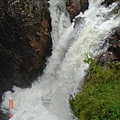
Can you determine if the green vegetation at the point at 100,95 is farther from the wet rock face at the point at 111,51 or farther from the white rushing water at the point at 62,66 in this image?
the white rushing water at the point at 62,66

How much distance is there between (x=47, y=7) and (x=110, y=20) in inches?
92.8

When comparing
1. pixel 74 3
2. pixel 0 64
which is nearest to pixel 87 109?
pixel 0 64

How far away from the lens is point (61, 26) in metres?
9.69

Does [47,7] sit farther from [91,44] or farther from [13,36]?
[91,44]

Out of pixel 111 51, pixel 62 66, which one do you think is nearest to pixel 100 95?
pixel 111 51

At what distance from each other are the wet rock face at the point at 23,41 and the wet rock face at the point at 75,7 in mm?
1009

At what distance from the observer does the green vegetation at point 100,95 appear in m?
5.04

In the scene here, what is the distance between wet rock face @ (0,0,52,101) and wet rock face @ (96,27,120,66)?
2476 millimetres

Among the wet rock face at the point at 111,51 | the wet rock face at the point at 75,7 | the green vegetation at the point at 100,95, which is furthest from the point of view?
the wet rock face at the point at 75,7

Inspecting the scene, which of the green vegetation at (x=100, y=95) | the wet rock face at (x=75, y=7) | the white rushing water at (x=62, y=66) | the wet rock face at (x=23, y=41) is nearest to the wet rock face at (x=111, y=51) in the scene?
the green vegetation at (x=100, y=95)

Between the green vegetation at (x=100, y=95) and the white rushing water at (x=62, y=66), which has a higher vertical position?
the white rushing water at (x=62, y=66)

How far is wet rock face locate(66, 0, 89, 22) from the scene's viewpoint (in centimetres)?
1009

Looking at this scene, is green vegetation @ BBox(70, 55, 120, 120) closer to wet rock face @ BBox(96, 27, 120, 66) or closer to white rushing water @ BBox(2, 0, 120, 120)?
wet rock face @ BBox(96, 27, 120, 66)

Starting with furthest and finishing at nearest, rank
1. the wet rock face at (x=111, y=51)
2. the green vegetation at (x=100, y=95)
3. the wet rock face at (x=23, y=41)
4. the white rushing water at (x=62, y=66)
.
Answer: the wet rock face at (x=23, y=41)
the white rushing water at (x=62, y=66)
the wet rock face at (x=111, y=51)
the green vegetation at (x=100, y=95)
